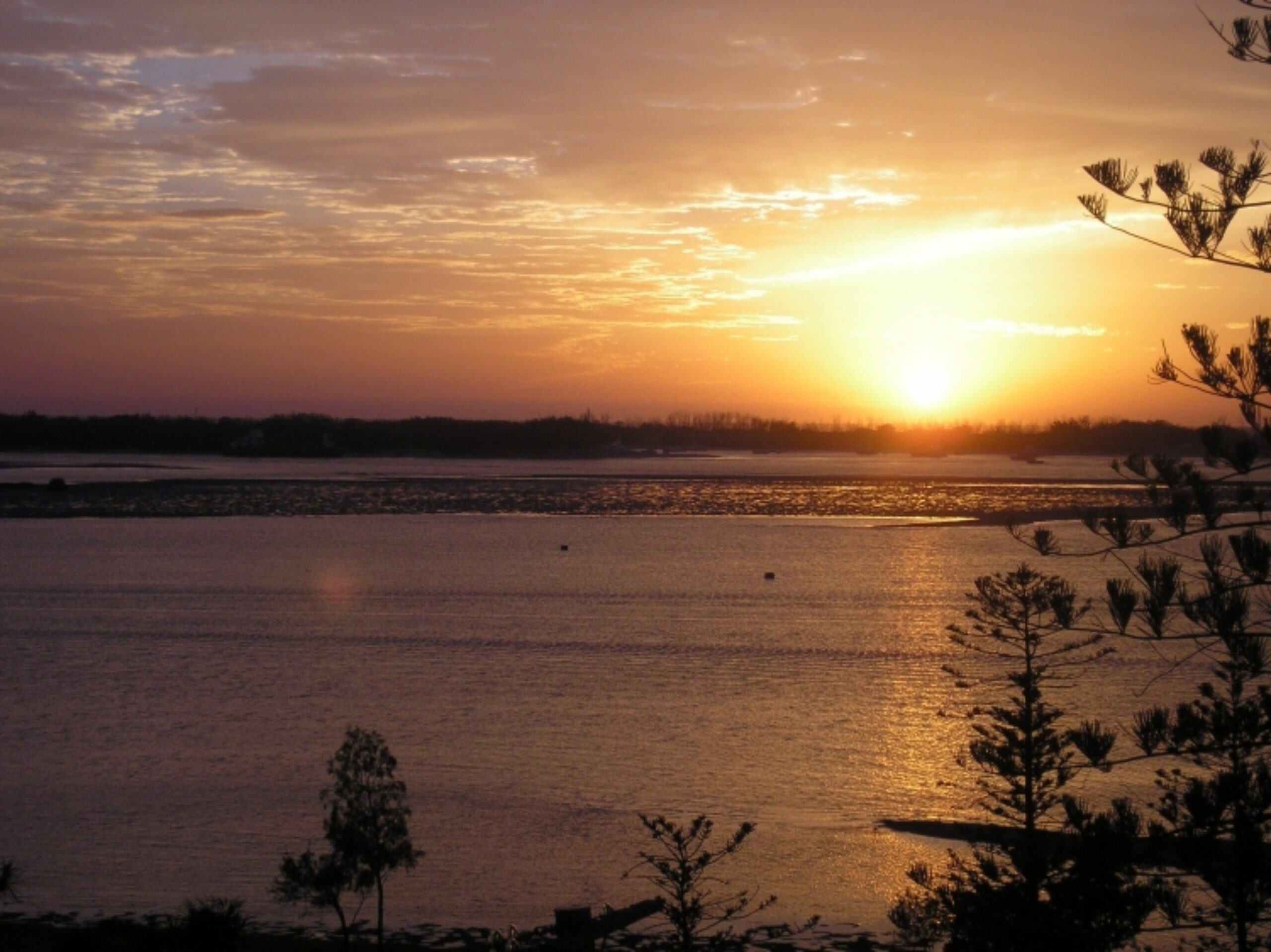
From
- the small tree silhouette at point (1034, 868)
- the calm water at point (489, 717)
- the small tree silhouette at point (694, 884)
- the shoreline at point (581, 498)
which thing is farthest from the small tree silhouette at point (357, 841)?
the shoreline at point (581, 498)

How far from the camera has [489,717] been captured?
14.2 m

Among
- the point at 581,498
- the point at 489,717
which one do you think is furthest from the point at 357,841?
the point at 581,498

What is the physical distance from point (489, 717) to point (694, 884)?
6.53 meters

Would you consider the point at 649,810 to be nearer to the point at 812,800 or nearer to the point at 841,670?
the point at 812,800

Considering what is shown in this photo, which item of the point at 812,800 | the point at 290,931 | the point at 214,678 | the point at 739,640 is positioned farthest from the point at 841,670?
the point at 290,931

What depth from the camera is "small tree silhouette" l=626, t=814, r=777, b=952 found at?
6938 mm

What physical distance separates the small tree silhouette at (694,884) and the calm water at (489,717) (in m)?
0.26

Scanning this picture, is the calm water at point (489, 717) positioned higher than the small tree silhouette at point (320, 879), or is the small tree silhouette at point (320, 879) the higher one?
the small tree silhouette at point (320, 879)

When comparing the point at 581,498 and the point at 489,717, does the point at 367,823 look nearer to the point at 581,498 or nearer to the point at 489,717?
the point at 489,717

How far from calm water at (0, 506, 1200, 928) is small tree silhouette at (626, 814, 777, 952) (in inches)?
10.3

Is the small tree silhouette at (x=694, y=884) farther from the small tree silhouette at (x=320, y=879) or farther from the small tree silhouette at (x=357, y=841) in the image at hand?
the small tree silhouette at (x=320, y=879)

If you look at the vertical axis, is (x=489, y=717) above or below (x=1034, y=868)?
below

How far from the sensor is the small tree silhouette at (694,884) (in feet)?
22.8

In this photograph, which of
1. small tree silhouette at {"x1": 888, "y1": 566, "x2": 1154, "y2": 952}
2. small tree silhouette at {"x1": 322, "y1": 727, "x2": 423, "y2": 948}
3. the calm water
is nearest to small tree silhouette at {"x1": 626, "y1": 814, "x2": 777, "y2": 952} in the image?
the calm water
